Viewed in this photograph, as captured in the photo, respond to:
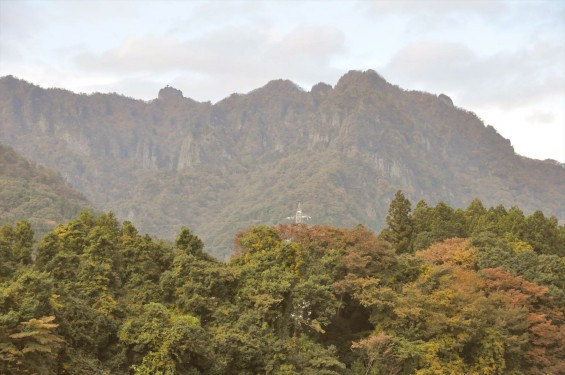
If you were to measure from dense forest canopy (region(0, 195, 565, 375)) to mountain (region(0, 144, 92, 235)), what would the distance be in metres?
55.0

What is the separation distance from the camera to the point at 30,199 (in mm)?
95500

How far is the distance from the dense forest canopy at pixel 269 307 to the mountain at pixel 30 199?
5501 cm

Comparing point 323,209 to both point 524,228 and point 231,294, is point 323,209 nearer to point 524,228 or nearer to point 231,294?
point 524,228

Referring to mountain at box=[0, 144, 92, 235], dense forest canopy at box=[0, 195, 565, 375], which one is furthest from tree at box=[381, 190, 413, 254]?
mountain at box=[0, 144, 92, 235]

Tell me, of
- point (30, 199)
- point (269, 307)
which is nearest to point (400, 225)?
point (269, 307)

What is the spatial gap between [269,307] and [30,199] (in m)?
77.3

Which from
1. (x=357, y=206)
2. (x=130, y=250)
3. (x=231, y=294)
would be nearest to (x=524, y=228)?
(x=231, y=294)

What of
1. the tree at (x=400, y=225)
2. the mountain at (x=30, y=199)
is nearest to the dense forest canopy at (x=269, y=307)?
the tree at (x=400, y=225)

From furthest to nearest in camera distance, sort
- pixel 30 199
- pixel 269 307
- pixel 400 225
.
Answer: pixel 30 199, pixel 400 225, pixel 269 307

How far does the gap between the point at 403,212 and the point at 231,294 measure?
23883 mm

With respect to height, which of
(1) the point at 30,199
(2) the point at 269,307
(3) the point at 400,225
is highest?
(1) the point at 30,199

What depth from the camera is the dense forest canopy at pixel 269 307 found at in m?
22.3

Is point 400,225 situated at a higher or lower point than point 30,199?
lower

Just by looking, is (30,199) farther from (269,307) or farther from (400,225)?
(269,307)
